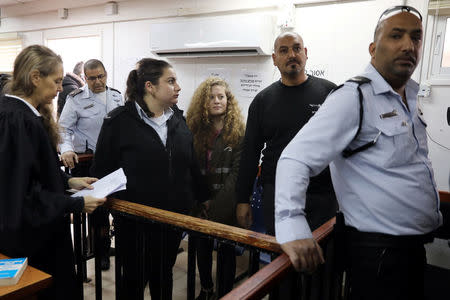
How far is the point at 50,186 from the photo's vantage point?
155 centimetres

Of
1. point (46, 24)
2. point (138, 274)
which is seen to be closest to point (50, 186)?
point (138, 274)

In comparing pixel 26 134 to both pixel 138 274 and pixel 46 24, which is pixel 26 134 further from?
pixel 46 24

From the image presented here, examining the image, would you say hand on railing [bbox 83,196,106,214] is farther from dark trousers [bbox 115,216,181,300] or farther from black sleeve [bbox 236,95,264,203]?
black sleeve [bbox 236,95,264,203]

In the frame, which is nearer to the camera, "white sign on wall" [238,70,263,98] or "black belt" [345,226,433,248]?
"black belt" [345,226,433,248]

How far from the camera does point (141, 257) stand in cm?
163

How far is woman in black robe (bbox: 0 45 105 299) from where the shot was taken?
4.61 feet

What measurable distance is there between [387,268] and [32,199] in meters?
1.31

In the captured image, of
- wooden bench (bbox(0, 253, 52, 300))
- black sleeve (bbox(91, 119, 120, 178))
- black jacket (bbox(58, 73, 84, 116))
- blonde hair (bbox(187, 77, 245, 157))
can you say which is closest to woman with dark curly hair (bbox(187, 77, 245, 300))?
blonde hair (bbox(187, 77, 245, 157))

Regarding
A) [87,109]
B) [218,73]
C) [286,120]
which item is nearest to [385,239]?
[286,120]

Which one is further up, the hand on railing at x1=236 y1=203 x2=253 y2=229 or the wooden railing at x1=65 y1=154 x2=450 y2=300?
the wooden railing at x1=65 y1=154 x2=450 y2=300

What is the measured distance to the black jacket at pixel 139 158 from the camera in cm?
197

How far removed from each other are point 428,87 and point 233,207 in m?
1.75

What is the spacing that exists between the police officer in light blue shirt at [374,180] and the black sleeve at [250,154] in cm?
97

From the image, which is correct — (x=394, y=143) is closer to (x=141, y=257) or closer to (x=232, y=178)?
(x=141, y=257)
